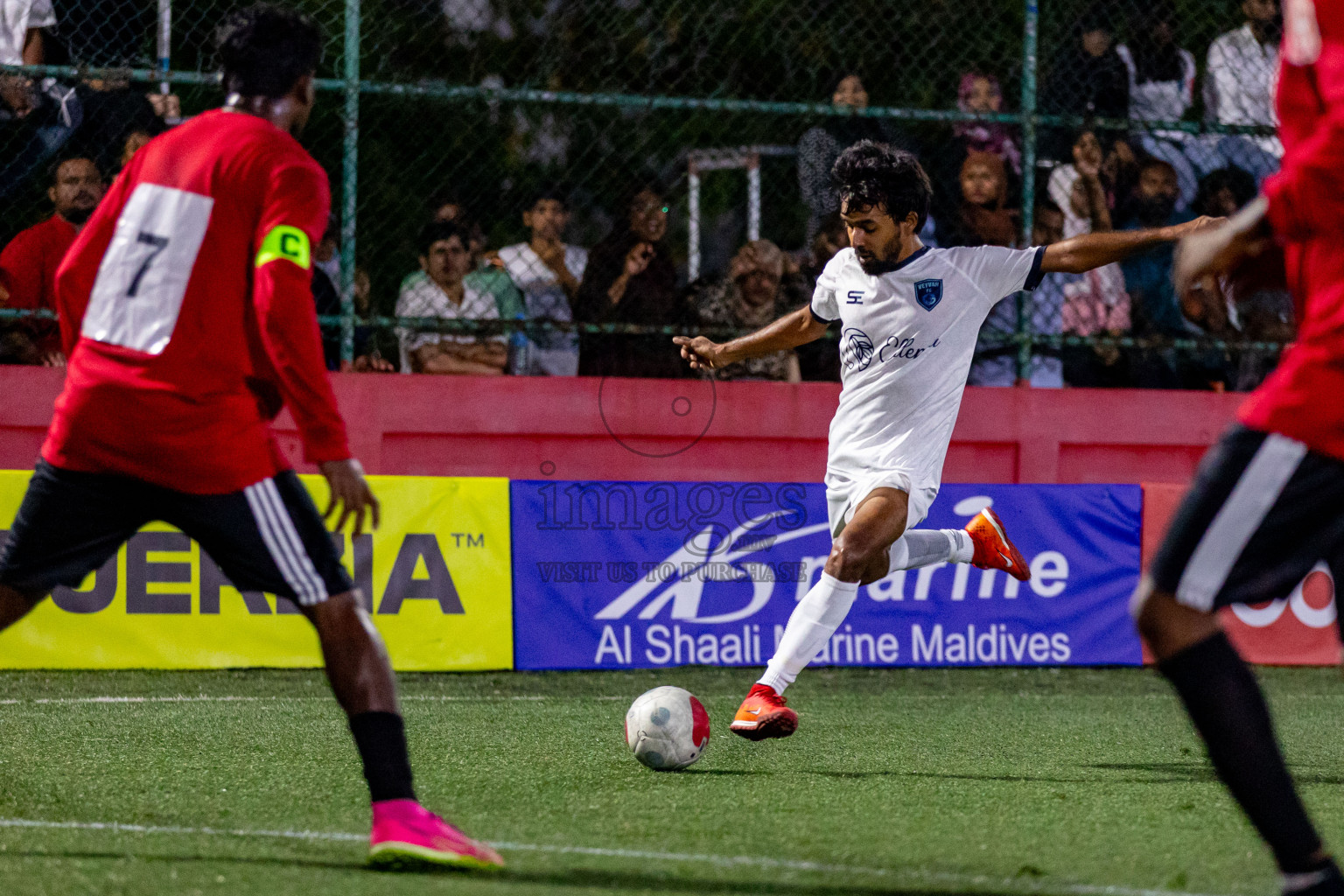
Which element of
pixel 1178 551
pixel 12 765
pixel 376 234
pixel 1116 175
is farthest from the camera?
pixel 1116 175

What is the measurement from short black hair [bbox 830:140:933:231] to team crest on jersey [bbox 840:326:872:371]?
47 cm

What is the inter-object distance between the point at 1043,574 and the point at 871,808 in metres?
4.86

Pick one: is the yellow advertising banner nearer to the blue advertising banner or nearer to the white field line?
the blue advertising banner

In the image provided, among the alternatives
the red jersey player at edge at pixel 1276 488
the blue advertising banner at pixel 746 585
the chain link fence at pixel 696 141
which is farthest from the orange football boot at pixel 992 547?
the red jersey player at edge at pixel 1276 488

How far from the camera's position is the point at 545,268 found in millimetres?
9703

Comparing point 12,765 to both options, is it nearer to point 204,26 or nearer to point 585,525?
point 585,525

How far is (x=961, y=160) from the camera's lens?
1002 cm

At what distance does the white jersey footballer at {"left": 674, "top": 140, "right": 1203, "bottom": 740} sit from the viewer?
19.6 feet

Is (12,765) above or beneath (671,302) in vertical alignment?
beneath

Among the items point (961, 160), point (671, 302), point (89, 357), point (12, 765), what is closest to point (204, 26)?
point (671, 302)

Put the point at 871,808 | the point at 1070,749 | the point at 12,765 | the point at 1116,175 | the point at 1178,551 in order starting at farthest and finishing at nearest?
the point at 1116,175 < the point at 1070,749 < the point at 12,765 < the point at 871,808 < the point at 1178,551

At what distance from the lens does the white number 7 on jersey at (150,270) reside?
3750mm

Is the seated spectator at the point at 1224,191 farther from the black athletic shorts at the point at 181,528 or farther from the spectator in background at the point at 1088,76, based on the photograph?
the black athletic shorts at the point at 181,528

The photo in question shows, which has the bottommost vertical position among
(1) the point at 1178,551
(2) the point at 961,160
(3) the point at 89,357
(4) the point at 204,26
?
(1) the point at 1178,551
